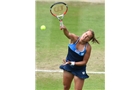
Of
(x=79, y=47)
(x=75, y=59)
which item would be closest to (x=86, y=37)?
(x=79, y=47)

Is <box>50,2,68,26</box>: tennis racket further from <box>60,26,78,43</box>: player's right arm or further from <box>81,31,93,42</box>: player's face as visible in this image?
<box>81,31,93,42</box>: player's face

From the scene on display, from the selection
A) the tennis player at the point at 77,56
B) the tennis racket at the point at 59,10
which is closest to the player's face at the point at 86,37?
the tennis player at the point at 77,56

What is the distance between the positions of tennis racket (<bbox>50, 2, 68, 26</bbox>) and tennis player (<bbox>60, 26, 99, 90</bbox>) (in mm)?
109

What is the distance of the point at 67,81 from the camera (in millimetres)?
7637

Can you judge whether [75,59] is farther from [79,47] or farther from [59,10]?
[59,10]

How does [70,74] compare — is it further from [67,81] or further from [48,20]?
[48,20]

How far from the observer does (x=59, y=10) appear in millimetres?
7598

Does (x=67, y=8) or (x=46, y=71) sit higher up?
(x=67, y=8)

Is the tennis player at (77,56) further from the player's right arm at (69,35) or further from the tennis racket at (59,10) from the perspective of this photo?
the tennis racket at (59,10)

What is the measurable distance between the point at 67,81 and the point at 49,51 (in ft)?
1.35

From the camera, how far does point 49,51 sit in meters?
7.86

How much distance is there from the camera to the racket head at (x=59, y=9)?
25.0 ft

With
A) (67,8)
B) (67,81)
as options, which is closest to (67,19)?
(67,8)

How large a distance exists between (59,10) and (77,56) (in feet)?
1.61
